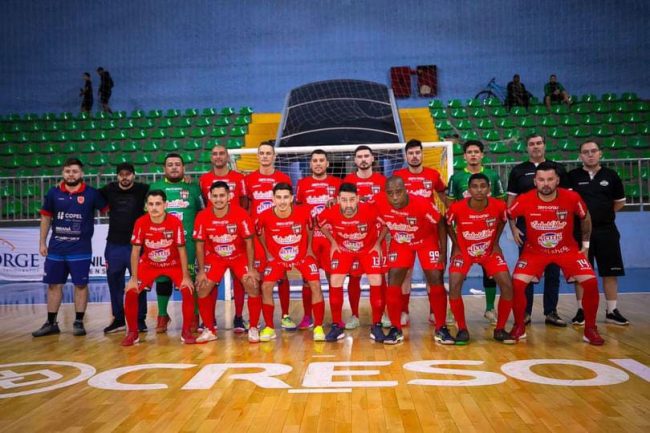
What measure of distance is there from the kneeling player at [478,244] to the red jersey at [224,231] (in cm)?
201

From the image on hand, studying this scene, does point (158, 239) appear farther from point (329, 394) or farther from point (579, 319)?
point (579, 319)

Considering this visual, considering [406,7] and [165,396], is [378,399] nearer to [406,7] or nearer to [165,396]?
[165,396]

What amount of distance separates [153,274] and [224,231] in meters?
0.82

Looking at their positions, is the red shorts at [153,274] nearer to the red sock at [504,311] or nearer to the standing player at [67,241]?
the standing player at [67,241]

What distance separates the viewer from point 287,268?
591 cm

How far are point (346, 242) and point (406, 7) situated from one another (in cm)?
1413

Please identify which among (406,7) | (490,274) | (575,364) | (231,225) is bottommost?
(575,364)

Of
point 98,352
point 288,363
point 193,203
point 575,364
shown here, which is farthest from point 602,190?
point 98,352

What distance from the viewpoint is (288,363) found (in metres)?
4.58

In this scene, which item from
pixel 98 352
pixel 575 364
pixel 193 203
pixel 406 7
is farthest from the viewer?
pixel 406 7

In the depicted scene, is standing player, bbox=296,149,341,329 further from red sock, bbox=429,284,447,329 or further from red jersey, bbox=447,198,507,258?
red jersey, bbox=447,198,507,258

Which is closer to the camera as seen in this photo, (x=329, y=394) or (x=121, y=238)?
(x=329, y=394)

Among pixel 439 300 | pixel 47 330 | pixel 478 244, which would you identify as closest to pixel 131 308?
pixel 47 330

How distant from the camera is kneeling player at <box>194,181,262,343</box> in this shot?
18.7 feet
